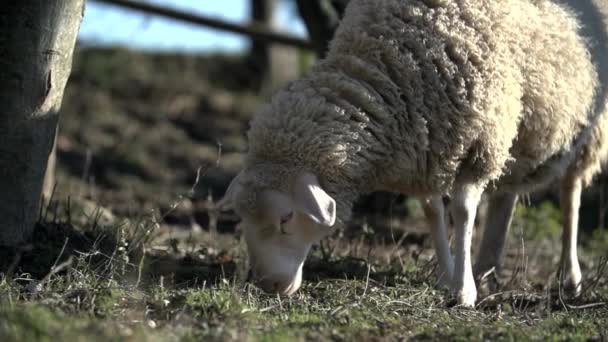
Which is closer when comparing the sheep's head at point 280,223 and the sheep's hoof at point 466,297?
the sheep's head at point 280,223

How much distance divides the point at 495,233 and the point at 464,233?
0.99 m

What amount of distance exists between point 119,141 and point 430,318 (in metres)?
7.59

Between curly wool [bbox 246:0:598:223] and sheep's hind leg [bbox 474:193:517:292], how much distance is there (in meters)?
1.06

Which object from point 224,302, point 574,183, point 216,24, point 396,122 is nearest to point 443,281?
point 396,122

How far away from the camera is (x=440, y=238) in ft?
17.6

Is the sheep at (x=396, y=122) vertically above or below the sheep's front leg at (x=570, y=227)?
above

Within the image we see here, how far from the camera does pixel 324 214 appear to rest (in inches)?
172

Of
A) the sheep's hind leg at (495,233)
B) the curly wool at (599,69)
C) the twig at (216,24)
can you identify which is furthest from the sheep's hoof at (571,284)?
the twig at (216,24)

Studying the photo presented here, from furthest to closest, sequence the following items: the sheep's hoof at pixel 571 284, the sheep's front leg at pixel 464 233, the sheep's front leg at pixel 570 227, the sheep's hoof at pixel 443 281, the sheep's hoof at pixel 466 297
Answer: the sheep's front leg at pixel 570 227, the sheep's hoof at pixel 571 284, the sheep's hoof at pixel 443 281, the sheep's front leg at pixel 464 233, the sheep's hoof at pixel 466 297

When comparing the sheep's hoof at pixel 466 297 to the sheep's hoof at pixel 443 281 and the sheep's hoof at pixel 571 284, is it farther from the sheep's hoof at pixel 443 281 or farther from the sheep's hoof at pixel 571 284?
the sheep's hoof at pixel 571 284

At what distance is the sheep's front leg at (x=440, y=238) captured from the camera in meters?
5.18

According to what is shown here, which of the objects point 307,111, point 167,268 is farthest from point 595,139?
point 167,268

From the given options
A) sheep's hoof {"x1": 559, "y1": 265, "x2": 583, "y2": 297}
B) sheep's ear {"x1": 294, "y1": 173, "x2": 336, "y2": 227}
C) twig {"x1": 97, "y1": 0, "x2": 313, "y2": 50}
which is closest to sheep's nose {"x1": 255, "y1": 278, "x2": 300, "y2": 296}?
sheep's ear {"x1": 294, "y1": 173, "x2": 336, "y2": 227}

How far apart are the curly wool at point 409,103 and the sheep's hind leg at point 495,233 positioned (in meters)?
1.06
